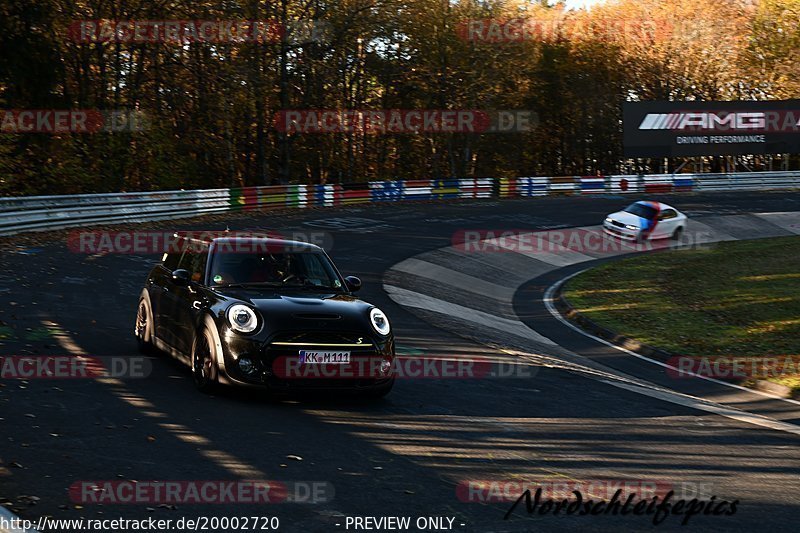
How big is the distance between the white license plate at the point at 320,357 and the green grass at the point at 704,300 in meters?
8.21

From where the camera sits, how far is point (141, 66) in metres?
41.1

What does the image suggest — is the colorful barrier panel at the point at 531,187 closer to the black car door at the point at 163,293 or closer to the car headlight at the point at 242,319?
the black car door at the point at 163,293

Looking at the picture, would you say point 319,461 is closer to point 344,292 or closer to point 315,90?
point 344,292

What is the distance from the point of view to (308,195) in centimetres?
3988

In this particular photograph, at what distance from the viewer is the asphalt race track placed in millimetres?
6449

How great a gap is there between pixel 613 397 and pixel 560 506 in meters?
4.95

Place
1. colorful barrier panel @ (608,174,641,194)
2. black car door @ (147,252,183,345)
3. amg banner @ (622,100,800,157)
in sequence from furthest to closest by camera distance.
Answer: amg banner @ (622,100,800,157)
colorful barrier panel @ (608,174,641,194)
black car door @ (147,252,183,345)

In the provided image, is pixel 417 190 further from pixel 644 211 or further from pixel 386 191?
pixel 644 211

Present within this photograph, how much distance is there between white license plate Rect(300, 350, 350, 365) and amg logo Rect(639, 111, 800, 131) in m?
48.3

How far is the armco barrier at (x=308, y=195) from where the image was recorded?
27797 millimetres

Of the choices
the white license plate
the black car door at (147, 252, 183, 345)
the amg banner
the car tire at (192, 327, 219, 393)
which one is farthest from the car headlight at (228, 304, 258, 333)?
the amg banner

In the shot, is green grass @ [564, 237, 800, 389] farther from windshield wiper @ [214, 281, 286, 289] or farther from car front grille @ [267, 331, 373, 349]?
windshield wiper @ [214, 281, 286, 289]

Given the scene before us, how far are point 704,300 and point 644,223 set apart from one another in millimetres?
12326

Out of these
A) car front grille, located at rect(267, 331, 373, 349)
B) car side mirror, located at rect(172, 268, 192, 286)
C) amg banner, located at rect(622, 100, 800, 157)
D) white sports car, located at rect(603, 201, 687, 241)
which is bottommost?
white sports car, located at rect(603, 201, 687, 241)
